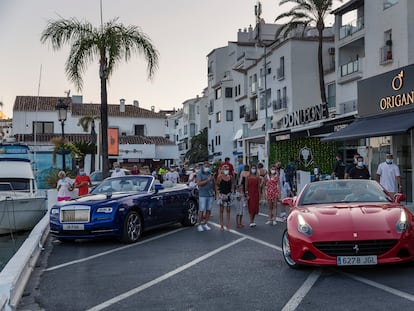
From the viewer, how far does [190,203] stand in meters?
14.4

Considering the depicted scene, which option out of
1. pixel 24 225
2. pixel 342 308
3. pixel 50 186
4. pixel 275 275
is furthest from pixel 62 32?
pixel 342 308

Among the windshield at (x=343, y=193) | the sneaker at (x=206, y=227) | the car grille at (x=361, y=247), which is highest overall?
the windshield at (x=343, y=193)

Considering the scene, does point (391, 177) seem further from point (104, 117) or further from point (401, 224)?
point (104, 117)

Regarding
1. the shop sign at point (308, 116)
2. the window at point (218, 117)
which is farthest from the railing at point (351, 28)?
the window at point (218, 117)

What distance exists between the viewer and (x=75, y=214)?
1134cm

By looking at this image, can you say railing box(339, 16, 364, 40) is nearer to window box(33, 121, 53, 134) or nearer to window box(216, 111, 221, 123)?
window box(216, 111, 221, 123)

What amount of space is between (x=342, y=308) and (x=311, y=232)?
5.74 feet

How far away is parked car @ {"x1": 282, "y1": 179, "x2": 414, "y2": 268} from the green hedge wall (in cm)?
1809

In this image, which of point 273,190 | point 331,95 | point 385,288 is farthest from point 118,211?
point 331,95

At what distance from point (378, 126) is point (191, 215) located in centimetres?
799

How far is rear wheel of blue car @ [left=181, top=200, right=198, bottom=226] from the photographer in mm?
14250

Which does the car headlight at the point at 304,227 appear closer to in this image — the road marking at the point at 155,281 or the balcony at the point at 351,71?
the road marking at the point at 155,281

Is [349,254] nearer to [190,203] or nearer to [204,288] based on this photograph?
[204,288]

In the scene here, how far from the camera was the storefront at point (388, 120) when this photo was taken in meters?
17.6
